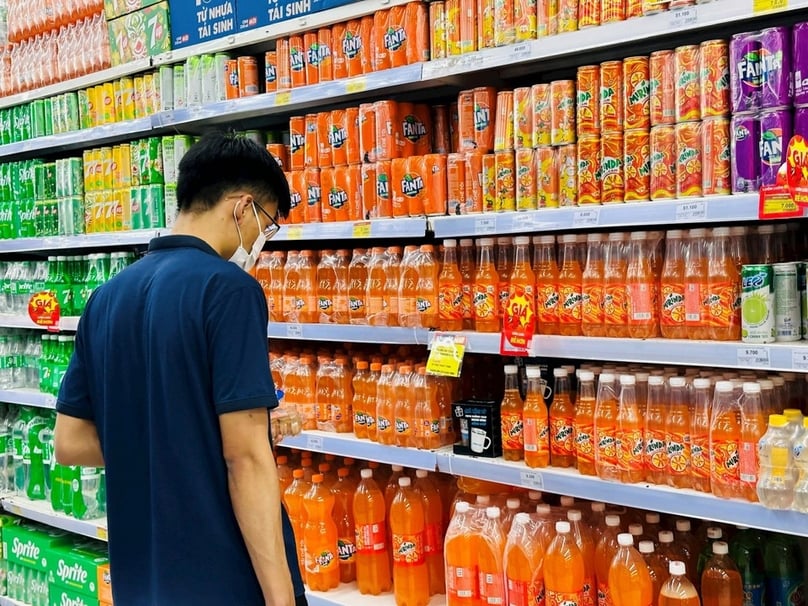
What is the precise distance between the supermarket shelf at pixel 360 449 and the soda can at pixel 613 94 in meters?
1.26

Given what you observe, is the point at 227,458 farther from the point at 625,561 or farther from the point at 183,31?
the point at 183,31

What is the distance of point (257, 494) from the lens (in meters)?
1.84

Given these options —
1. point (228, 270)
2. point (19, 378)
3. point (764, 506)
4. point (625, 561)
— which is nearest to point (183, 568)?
point (228, 270)

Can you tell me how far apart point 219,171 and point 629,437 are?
4.49ft

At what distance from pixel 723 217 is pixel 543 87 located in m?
0.73

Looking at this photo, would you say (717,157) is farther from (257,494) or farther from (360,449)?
(360,449)

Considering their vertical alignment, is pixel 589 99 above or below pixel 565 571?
above

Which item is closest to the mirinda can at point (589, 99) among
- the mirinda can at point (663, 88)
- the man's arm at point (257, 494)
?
the mirinda can at point (663, 88)

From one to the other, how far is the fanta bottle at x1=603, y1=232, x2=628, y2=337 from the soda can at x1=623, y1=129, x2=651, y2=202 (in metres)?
0.14

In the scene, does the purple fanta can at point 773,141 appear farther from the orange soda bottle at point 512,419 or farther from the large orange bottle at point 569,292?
the orange soda bottle at point 512,419

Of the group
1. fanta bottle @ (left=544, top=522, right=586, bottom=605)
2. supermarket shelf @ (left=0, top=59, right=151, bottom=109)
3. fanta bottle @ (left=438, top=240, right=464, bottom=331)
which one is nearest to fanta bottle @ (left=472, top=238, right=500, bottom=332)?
fanta bottle @ (left=438, top=240, right=464, bottom=331)

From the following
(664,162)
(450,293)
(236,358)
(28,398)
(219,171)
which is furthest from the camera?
(28,398)

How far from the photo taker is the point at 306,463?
331 cm

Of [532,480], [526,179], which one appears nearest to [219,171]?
[526,179]
